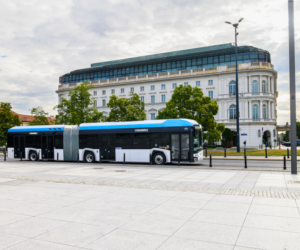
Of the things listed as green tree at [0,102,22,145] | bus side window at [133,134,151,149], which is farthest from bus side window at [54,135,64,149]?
green tree at [0,102,22,145]

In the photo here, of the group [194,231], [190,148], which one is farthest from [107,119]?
[194,231]

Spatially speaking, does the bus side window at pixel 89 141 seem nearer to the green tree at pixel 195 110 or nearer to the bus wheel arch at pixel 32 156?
the bus wheel arch at pixel 32 156

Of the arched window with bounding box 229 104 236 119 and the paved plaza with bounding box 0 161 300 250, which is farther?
the arched window with bounding box 229 104 236 119

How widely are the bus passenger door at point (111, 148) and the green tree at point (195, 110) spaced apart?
59.6 ft

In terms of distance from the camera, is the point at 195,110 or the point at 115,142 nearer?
the point at 115,142

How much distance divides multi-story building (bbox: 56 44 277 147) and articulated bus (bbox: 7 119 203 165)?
4013cm

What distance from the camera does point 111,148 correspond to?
22547 mm

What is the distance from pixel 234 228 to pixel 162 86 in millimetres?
65588

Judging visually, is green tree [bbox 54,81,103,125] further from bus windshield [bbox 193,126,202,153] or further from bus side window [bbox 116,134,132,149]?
bus windshield [bbox 193,126,202,153]

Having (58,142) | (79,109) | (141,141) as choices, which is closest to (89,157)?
(58,142)

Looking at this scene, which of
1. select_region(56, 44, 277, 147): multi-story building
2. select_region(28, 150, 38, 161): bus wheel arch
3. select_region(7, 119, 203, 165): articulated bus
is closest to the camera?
select_region(7, 119, 203, 165): articulated bus

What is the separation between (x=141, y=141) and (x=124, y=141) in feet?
4.93

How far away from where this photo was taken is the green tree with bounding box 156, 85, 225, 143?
1545 inches

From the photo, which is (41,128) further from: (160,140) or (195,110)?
(195,110)
